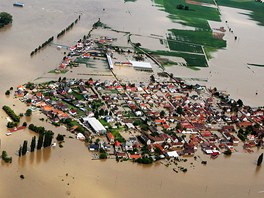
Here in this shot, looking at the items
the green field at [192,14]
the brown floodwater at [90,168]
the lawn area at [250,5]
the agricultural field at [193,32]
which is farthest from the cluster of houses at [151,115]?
the lawn area at [250,5]

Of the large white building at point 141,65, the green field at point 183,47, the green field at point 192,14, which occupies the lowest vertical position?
the large white building at point 141,65

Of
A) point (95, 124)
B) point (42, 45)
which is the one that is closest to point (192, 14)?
point (42, 45)

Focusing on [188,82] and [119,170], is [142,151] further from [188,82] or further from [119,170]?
[188,82]

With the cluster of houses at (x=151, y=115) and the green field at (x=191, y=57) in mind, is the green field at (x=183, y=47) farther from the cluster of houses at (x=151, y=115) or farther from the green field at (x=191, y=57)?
the cluster of houses at (x=151, y=115)

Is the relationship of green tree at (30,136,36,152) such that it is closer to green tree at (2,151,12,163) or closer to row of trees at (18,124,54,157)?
row of trees at (18,124,54,157)

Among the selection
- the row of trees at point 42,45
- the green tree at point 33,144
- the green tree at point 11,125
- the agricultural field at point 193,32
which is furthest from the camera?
the agricultural field at point 193,32

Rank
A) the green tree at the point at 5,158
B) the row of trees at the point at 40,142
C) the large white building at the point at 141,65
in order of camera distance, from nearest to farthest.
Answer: the green tree at the point at 5,158 < the row of trees at the point at 40,142 < the large white building at the point at 141,65

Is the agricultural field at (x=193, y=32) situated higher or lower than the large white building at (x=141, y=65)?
higher

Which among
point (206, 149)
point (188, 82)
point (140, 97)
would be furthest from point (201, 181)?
point (188, 82)

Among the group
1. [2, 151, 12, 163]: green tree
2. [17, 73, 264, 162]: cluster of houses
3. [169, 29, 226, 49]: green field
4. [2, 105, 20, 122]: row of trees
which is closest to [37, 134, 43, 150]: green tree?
[2, 151, 12, 163]: green tree

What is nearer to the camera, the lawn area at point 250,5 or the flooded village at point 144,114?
the flooded village at point 144,114

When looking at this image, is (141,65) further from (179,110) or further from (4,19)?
(4,19)
